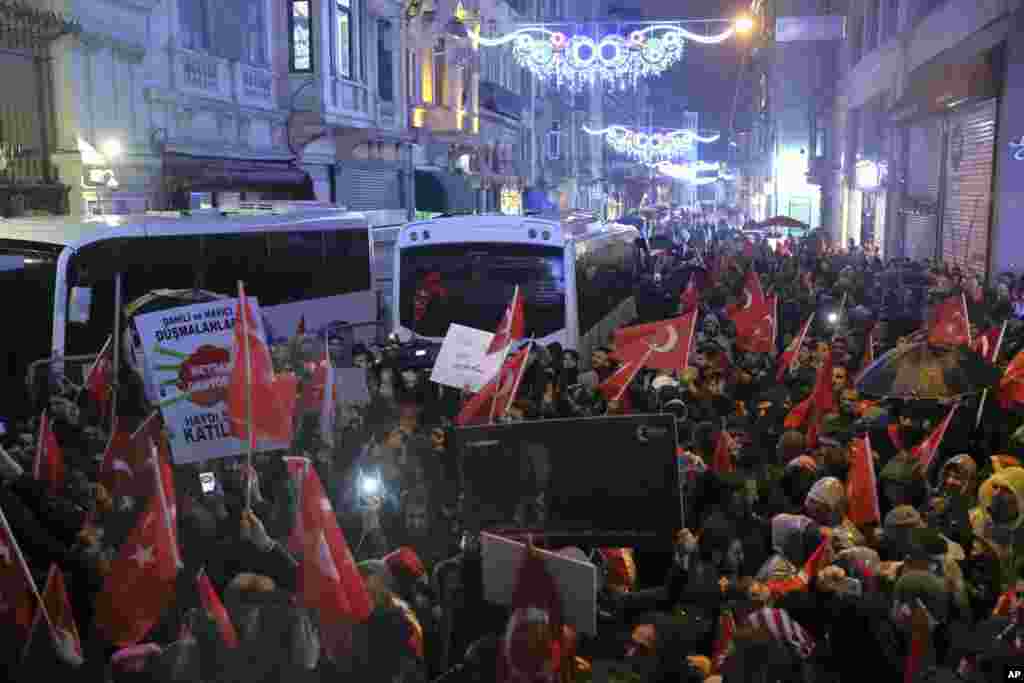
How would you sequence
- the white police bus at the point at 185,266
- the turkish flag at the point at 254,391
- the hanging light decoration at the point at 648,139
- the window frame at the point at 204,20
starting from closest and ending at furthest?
the turkish flag at the point at 254,391
the white police bus at the point at 185,266
the window frame at the point at 204,20
the hanging light decoration at the point at 648,139

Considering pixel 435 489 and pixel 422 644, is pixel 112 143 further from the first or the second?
pixel 422 644

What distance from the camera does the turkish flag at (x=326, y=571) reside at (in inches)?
204

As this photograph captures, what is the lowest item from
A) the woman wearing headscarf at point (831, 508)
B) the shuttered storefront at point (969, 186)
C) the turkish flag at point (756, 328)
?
the woman wearing headscarf at point (831, 508)

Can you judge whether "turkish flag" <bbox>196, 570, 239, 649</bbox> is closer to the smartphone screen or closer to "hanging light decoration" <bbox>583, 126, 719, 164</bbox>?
the smartphone screen

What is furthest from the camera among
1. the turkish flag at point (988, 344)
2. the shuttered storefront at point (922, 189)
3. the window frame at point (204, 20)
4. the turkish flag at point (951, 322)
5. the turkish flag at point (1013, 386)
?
the shuttered storefront at point (922, 189)

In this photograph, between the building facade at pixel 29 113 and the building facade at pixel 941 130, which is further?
the building facade at pixel 941 130

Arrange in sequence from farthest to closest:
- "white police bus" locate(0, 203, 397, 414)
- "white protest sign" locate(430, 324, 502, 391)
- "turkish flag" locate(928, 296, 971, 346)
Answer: "white police bus" locate(0, 203, 397, 414) < "turkish flag" locate(928, 296, 971, 346) < "white protest sign" locate(430, 324, 502, 391)

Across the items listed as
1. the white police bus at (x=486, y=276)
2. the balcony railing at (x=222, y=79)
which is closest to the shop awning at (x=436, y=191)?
the balcony railing at (x=222, y=79)

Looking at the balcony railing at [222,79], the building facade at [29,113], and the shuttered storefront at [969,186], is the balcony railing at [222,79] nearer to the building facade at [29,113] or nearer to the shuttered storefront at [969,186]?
the building facade at [29,113]

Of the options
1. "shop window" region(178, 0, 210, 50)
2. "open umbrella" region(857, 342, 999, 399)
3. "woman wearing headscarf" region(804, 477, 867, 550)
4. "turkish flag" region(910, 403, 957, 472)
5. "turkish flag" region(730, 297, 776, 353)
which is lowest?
"woman wearing headscarf" region(804, 477, 867, 550)

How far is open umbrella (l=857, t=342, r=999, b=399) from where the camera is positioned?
7.48 m

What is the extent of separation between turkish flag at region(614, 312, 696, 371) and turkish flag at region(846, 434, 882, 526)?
304cm

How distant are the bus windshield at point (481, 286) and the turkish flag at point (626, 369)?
134 inches

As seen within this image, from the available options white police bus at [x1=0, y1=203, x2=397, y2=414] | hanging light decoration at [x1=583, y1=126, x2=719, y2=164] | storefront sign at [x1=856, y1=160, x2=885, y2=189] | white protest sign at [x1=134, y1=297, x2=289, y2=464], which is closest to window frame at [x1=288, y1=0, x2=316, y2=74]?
white police bus at [x1=0, y1=203, x2=397, y2=414]
